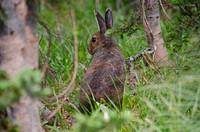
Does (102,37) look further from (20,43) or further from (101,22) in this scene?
(20,43)

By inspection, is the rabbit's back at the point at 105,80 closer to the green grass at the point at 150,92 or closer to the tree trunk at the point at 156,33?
the green grass at the point at 150,92

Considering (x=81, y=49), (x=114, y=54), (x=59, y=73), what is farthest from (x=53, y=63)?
(x=114, y=54)

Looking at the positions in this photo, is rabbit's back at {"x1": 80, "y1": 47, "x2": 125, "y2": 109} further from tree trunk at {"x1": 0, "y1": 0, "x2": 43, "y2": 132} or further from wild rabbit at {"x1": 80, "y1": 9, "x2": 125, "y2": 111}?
tree trunk at {"x1": 0, "y1": 0, "x2": 43, "y2": 132}

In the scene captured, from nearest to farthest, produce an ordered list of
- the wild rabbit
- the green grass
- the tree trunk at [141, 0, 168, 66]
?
1. the green grass
2. the wild rabbit
3. the tree trunk at [141, 0, 168, 66]

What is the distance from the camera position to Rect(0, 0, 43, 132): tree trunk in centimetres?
341

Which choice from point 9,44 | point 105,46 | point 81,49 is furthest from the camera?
Result: point 81,49

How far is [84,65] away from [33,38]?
3334 millimetres

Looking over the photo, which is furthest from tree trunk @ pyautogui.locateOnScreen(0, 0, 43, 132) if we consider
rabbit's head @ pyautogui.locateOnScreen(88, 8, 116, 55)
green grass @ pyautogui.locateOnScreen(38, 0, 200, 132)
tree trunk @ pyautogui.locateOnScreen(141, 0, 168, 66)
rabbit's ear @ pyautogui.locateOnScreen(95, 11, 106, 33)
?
rabbit's ear @ pyautogui.locateOnScreen(95, 11, 106, 33)

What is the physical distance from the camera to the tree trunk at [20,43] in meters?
3.41

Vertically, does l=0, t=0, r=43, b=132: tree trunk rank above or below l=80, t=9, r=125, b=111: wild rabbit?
above

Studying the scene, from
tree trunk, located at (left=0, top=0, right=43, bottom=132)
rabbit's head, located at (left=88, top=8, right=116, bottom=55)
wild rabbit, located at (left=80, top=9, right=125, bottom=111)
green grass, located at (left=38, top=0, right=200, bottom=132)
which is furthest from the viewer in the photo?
rabbit's head, located at (left=88, top=8, right=116, bottom=55)

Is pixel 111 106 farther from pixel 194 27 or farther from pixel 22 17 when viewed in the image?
pixel 22 17

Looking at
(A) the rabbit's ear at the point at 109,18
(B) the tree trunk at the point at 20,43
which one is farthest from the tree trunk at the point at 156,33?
(B) the tree trunk at the point at 20,43

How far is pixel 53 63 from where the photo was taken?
695 centimetres
